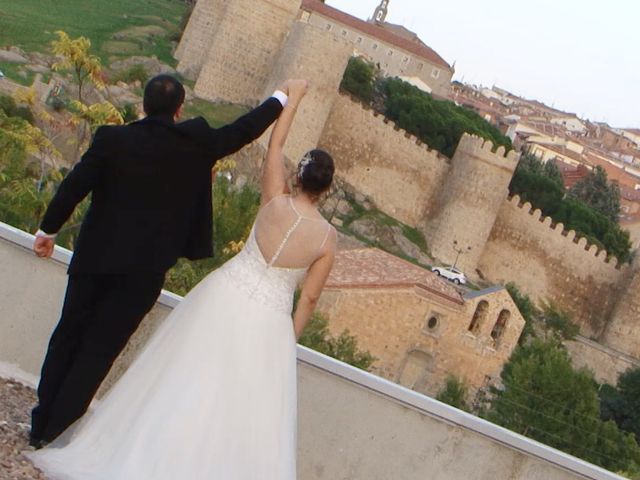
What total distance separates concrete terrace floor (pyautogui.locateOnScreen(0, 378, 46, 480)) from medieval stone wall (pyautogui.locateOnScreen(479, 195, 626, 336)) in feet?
113

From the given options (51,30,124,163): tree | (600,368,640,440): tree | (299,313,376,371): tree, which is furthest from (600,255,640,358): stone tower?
(51,30,124,163): tree

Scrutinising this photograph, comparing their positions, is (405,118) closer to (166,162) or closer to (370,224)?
(370,224)

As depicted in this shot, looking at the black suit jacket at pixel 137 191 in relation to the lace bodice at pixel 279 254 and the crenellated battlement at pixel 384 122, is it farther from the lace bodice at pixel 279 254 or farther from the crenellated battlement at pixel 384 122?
the crenellated battlement at pixel 384 122

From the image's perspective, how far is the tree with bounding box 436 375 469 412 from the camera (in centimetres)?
2466

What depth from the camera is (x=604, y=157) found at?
318ft

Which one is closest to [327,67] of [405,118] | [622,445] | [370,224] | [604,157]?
[370,224]

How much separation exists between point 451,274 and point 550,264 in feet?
15.7

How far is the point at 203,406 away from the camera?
431 cm

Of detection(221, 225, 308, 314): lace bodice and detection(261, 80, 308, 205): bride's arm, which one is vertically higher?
detection(261, 80, 308, 205): bride's arm

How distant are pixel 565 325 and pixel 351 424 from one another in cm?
3354

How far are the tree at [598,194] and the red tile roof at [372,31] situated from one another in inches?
475

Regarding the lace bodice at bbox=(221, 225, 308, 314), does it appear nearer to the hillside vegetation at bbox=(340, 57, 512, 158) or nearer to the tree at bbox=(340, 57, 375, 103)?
the hillside vegetation at bbox=(340, 57, 512, 158)

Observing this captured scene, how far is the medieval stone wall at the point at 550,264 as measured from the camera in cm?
3944

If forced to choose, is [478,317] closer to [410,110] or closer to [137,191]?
[410,110]
